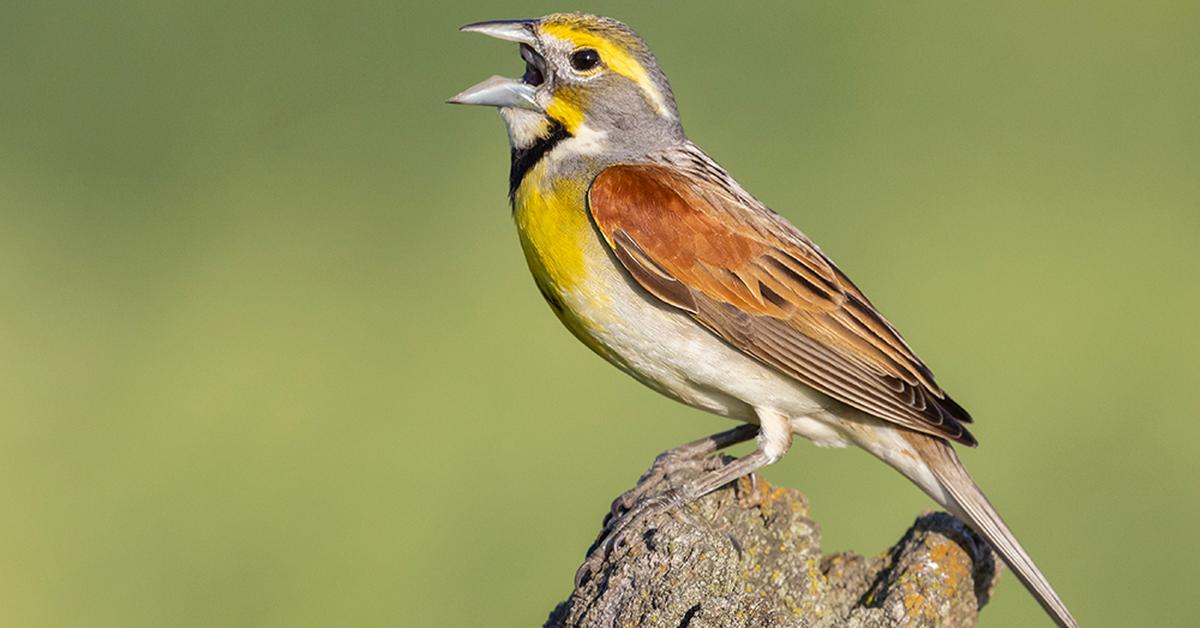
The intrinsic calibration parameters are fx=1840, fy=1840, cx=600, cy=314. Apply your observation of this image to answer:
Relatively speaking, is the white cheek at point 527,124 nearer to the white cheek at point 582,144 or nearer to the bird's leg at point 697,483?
the white cheek at point 582,144

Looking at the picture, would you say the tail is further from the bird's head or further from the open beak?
the open beak

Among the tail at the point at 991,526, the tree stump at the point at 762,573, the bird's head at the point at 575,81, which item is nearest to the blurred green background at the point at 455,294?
the tail at the point at 991,526

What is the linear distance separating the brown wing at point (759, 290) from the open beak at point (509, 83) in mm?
374

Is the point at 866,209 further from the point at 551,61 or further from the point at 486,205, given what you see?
the point at 551,61

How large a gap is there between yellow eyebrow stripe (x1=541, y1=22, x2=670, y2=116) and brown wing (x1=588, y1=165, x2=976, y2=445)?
28 centimetres

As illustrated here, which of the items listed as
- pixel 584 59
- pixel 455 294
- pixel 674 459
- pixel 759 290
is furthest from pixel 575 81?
pixel 455 294

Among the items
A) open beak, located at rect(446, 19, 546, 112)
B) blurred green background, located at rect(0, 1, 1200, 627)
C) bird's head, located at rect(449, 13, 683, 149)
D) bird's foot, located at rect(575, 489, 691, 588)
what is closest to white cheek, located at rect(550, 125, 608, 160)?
bird's head, located at rect(449, 13, 683, 149)

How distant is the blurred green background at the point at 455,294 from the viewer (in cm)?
771

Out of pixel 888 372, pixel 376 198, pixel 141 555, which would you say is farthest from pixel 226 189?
pixel 888 372

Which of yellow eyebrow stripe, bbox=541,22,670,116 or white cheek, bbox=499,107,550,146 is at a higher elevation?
yellow eyebrow stripe, bbox=541,22,670,116

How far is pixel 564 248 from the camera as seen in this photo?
5609mm

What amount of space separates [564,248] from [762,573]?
1270mm

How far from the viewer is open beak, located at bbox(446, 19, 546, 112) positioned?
18.6 ft

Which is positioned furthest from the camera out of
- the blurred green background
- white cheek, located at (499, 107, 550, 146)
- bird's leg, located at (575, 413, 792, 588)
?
the blurred green background
